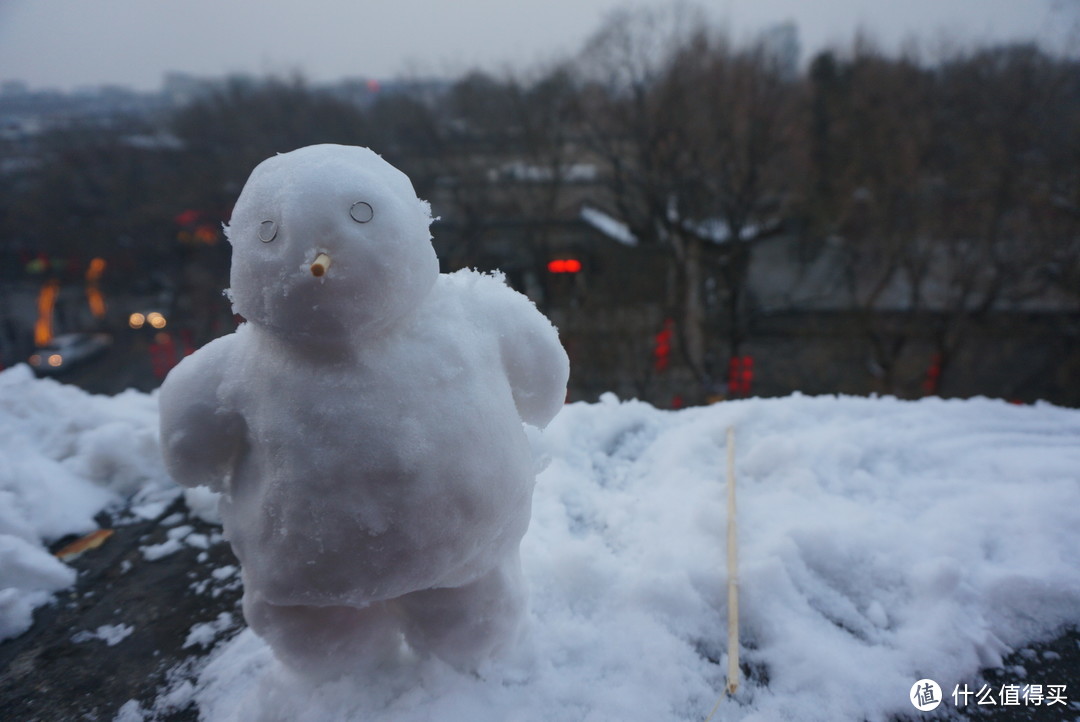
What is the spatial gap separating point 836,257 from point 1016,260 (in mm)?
2264

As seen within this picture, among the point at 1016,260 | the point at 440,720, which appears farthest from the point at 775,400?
the point at 1016,260

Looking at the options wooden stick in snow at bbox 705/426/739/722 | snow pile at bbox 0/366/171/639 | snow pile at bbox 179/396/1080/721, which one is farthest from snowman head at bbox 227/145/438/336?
snow pile at bbox 0/366/171/639

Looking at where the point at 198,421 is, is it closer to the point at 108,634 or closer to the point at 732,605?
the point at 108,634

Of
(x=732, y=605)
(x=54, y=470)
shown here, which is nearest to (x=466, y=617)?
(x=732, y=605)

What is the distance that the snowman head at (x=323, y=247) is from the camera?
1174mm

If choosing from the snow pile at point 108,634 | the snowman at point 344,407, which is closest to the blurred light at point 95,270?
the snow pile at point 108,634

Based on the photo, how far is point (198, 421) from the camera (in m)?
1.42

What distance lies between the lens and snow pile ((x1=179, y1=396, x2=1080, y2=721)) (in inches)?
64.3

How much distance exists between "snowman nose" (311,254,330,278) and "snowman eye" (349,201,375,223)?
0.37ft

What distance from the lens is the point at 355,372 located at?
4.19 feet

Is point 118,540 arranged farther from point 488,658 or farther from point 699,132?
point 699,132

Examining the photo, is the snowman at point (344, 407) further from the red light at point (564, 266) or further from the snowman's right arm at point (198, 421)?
the red light at point (564, 266)

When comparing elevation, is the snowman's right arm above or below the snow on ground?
above

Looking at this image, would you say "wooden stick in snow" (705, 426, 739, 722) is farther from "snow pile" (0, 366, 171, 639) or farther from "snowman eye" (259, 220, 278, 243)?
"snow pile" (0, 366, 171, 639)
